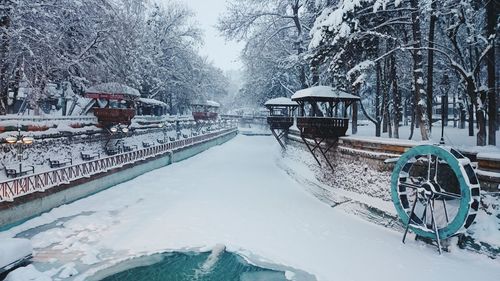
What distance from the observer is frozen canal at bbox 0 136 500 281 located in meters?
9.34

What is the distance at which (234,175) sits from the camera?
77.9ft

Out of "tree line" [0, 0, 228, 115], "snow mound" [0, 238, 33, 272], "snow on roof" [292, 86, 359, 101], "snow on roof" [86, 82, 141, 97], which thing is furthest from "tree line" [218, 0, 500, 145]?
"snow mound" [0, 238, 33, 272]

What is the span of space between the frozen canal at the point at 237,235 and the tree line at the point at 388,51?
6195mm

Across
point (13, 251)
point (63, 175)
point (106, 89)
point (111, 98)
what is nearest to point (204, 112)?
point (111, 98)

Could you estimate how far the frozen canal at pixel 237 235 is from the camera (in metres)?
9.34

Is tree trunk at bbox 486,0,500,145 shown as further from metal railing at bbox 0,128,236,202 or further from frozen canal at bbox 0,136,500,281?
metal railing at bbox 0,128,236,202

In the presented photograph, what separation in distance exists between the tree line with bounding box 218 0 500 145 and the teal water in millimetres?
9686

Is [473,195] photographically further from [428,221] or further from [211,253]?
[211,253]

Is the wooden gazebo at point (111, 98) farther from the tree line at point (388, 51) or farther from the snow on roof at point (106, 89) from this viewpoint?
the tree line at point (388, 51)

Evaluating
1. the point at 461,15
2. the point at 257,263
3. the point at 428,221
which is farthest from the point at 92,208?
the point at 461,15

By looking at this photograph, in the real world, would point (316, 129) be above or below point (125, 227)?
above

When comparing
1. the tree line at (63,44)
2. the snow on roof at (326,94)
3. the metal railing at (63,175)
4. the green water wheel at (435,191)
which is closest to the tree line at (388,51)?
the snow on roof at (326,94)

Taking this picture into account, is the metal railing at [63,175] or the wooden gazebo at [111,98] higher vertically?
the wooden gazebo at [111,98]

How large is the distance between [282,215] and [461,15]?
1124 cm
